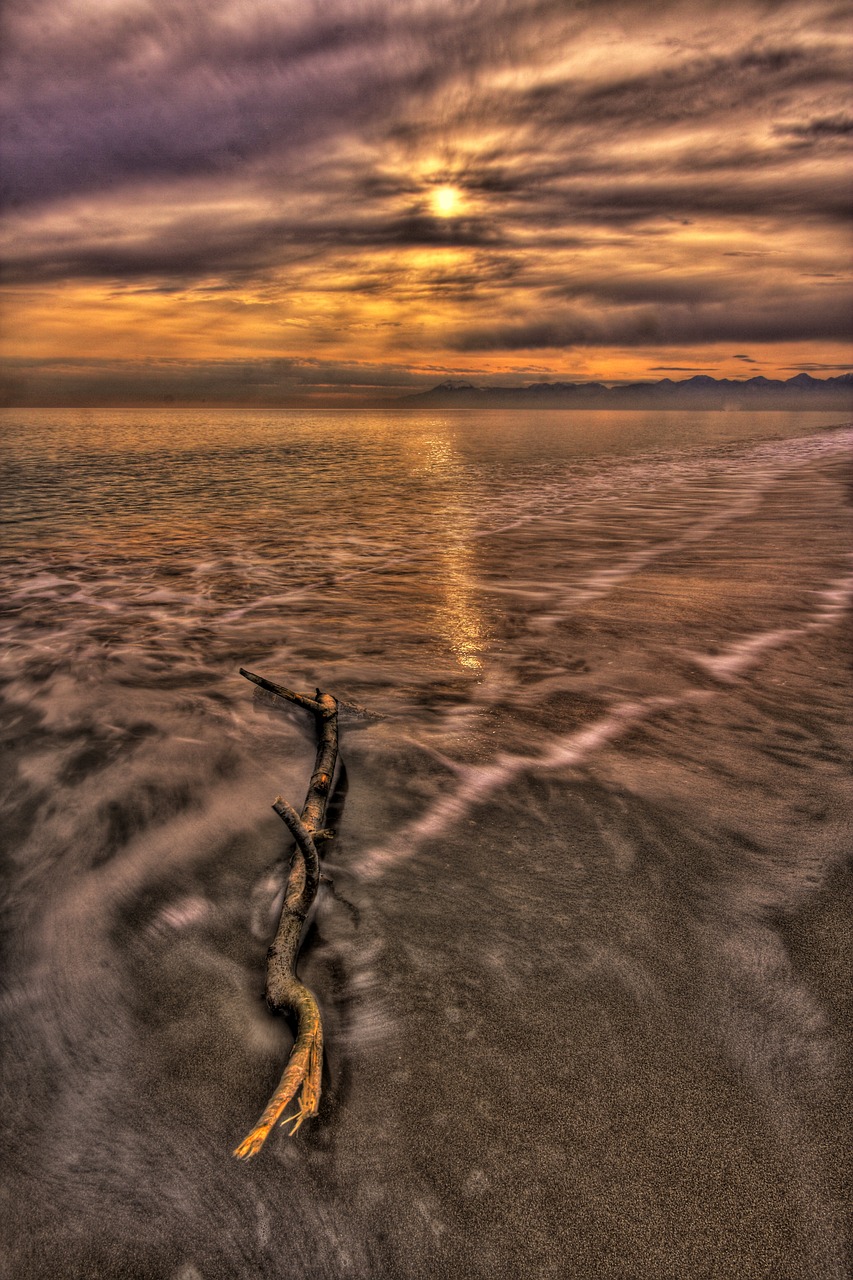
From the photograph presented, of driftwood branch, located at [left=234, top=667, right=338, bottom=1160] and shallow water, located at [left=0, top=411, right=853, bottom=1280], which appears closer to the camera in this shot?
shallow water, located at [left=0, top=411, right=853, bottom=1280]

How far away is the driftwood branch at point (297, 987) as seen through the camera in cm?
210

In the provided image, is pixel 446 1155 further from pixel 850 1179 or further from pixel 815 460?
pixel 815 460

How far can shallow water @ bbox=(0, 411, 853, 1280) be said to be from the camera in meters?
1.96

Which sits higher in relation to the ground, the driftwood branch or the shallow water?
the driftwood branch

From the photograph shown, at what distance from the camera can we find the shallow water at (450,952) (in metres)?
1.96

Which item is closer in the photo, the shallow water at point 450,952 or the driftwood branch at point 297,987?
the shallow water at point 450,952

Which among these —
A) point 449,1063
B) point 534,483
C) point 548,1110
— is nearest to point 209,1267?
point 449,1063

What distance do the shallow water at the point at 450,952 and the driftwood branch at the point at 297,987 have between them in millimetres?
108

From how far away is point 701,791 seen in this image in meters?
4.16

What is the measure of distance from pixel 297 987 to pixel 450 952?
71 cm

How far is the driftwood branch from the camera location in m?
2.10

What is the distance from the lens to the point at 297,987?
8.55 feet

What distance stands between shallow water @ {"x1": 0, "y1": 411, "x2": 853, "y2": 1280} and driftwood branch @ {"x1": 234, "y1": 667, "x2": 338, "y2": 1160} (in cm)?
11

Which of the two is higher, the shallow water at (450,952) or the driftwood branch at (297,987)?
the driftwood branch at (297,987)
